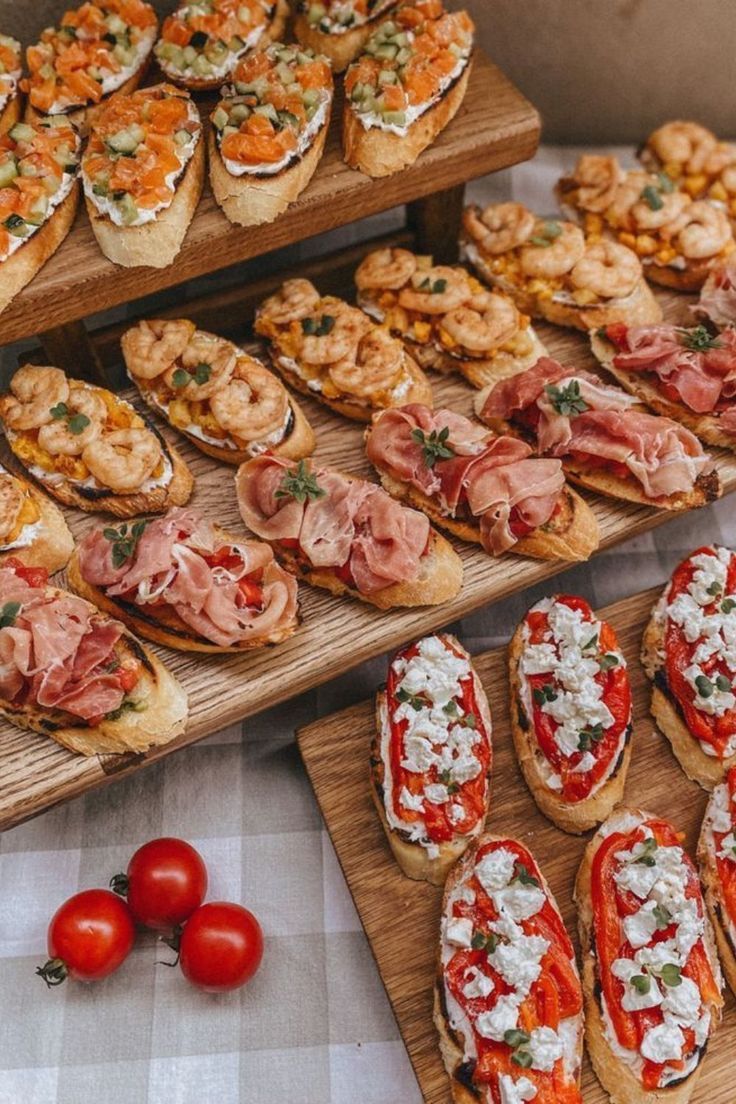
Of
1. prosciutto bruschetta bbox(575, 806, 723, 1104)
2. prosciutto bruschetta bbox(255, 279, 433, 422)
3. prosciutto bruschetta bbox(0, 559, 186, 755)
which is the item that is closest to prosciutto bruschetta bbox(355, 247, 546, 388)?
prosciutto bruschetta bbox(255, 279, 433, 422)

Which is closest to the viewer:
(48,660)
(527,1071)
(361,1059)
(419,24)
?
(527,1071)

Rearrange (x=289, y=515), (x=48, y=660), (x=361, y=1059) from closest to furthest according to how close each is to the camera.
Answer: (x=48, y=660)
(x=361, y=1059)
(x=289, y=515)

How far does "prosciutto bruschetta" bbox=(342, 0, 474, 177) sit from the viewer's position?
275 centimetres

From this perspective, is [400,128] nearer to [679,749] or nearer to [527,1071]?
[679,749]

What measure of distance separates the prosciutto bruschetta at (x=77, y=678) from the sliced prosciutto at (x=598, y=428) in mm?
1356

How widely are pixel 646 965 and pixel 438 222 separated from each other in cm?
245

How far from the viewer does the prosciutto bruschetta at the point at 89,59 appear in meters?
2.79

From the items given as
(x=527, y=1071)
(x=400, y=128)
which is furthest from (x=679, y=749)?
(x=400, y=128)

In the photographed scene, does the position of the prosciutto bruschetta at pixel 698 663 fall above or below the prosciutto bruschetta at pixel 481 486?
below

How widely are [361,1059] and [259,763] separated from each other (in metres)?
0.87

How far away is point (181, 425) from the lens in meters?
2.97

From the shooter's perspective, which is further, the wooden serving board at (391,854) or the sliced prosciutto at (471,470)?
the sliced prosciutto at (471,470)

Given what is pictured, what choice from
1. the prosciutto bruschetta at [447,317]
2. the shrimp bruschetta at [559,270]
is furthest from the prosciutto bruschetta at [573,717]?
the shrimp bruschetta at [559,270]

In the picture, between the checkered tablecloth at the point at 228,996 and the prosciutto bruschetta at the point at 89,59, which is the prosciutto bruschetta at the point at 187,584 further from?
the prosciutto bruschetta at the point at 89,59
